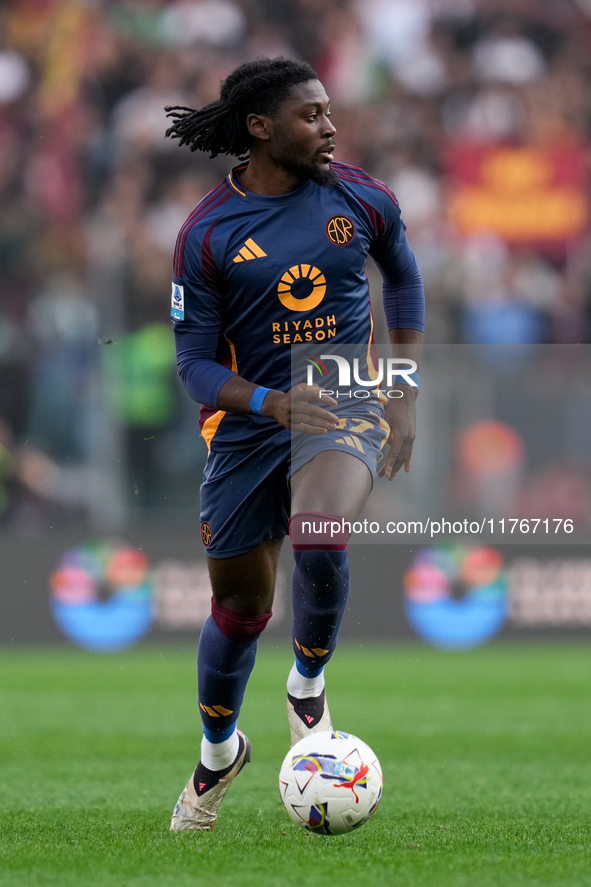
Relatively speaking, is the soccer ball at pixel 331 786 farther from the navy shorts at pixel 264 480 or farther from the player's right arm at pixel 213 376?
the player's right arm at pixel 213 376

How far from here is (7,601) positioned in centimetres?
1009

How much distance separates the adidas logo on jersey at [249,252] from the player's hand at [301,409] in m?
0.48

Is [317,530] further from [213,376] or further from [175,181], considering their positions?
[175,181]

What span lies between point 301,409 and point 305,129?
3.06 ft

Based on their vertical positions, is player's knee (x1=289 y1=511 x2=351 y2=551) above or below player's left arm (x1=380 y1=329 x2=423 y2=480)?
below

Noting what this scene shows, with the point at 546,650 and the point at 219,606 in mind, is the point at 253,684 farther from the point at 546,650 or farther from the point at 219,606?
the point at 219,606

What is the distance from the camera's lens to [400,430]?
14.5ft

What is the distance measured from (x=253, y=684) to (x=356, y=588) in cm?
108

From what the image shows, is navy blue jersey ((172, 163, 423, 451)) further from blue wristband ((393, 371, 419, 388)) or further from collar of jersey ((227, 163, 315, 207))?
blue wristband ((393, 371, 419, 388))

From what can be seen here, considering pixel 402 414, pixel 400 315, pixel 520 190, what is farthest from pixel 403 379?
pixel 520 190

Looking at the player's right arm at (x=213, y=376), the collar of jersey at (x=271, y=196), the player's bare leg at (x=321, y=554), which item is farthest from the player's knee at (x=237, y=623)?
the collar of jersey at (x=271, y=196)

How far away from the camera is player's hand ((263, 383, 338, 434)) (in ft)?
12.8

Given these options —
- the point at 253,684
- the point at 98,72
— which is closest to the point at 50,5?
the point at 98,72

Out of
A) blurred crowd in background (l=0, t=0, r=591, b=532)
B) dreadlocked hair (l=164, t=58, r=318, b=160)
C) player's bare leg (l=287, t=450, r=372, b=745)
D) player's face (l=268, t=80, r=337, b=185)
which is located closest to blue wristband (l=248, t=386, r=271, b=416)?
player's bare leg (l=287, t=450, r=372, b=745)
